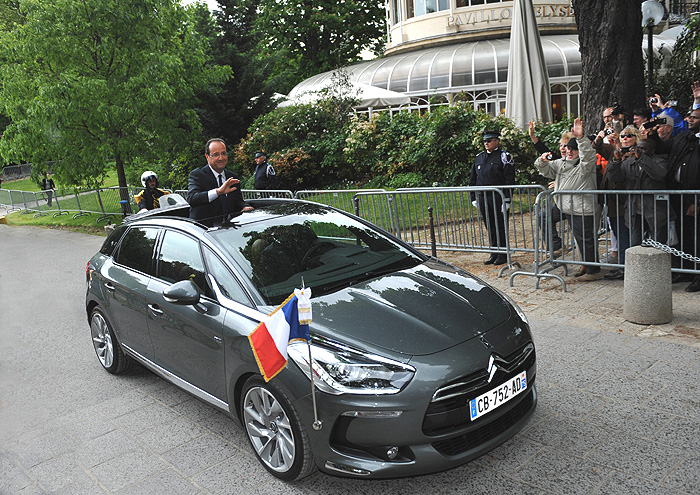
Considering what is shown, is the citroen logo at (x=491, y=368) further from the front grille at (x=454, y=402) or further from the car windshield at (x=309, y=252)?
the car windshield at (x=309, y=252)

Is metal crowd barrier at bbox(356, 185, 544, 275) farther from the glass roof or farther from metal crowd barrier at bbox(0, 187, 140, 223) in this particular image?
the glass roof

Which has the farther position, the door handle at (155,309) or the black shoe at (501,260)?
the black shoe at (501,260)

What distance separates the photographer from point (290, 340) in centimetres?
344

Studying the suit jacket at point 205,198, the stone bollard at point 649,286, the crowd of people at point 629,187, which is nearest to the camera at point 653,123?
the crowd of people at point 629,187

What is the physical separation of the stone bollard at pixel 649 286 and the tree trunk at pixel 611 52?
4.84m

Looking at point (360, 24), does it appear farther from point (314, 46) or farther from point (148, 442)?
point (148, 442)

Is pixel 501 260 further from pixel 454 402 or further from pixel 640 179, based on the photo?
pixel 454 402

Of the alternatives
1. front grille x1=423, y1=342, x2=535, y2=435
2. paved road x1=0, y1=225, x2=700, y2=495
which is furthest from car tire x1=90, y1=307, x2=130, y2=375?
front grille x1=423, y1=342, x2=535, y2=435

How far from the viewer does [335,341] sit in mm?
3449

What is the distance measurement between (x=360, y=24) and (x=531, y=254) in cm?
3143

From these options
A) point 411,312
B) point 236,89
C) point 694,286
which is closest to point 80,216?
point 236,89

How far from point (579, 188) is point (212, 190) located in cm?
457

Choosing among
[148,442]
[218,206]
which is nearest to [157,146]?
[218,206]

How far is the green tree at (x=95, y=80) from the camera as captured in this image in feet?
55.6
